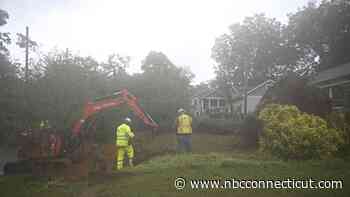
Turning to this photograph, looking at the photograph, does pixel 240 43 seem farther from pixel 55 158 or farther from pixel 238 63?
pixel 55 158

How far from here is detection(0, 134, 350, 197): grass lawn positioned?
241 inches

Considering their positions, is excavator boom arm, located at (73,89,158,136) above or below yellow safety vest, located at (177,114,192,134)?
above

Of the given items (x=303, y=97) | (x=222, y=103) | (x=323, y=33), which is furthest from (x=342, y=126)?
(x=222, y=103)

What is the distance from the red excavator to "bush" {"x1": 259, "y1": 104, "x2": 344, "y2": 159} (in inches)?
161

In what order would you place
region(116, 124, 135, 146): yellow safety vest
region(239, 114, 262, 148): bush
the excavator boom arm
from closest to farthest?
region(116, 124, 135, 146): yellow safety vest
the excavator boom arm
region(239, 114, 262, 148): bush

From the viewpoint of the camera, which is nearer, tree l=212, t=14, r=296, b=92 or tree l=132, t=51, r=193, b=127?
tree l=132, t=51, r=193, b=127

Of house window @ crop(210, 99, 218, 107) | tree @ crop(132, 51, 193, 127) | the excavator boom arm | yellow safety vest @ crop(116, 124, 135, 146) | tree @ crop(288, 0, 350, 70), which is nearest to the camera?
yellow safety vest @ crop(116, 124, 135, 146)

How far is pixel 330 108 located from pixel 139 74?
42.3 ft

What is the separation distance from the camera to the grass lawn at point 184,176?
20.1 ft

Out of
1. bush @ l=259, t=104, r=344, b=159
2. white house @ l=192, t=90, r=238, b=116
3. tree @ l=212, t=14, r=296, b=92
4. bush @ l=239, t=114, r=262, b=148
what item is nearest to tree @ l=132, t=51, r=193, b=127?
bush @ l=239, t=114, r=262, b=148

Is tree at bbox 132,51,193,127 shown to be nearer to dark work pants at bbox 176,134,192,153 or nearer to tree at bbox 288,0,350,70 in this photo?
dark work pants at bbox 176,134,192,153

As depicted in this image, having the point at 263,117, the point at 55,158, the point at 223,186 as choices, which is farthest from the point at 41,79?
the point at 223,186

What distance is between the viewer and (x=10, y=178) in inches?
336

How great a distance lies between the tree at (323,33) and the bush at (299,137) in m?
19.7
